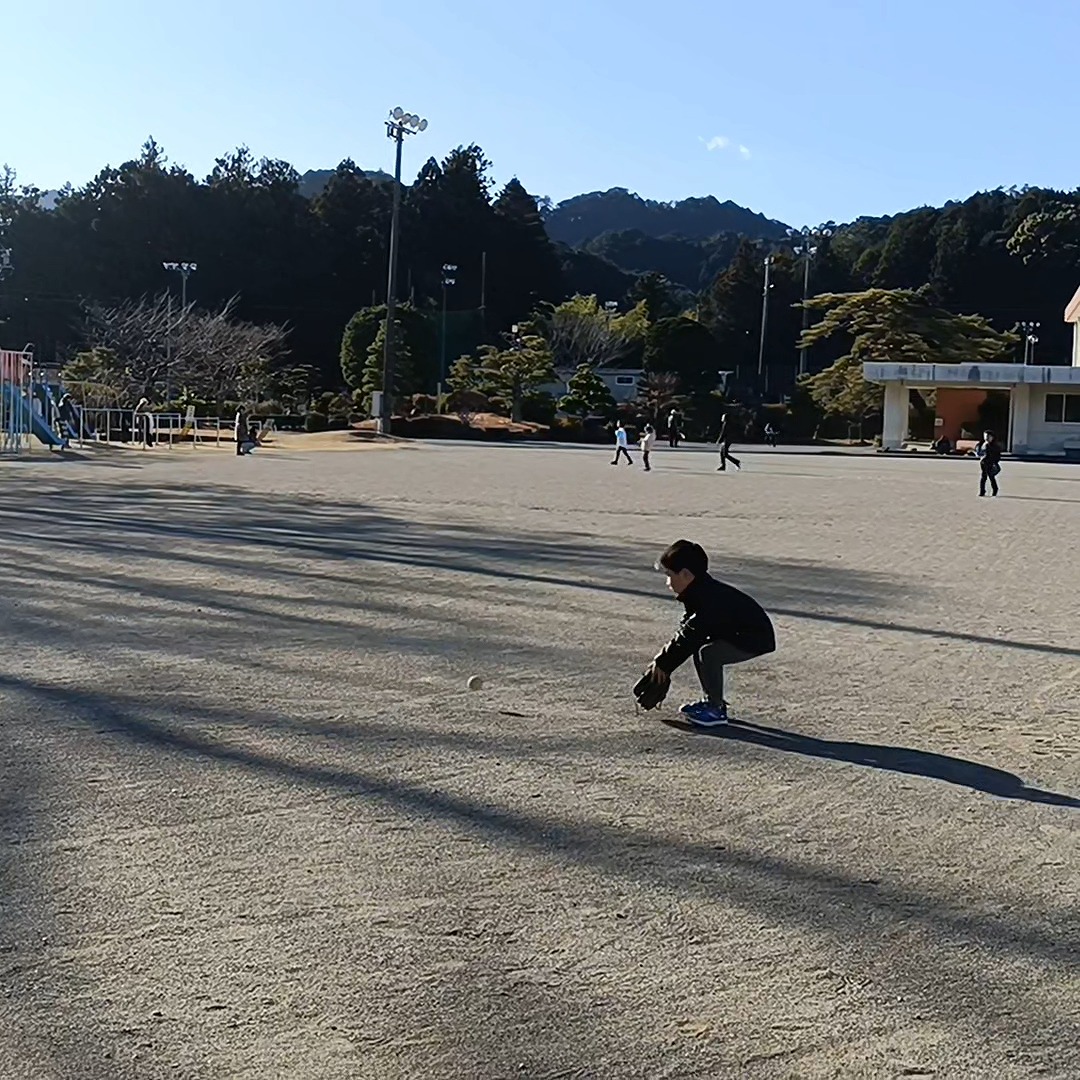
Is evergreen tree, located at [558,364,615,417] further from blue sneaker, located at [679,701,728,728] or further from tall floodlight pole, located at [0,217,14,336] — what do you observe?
blue sneaker, located at [679,701,728,728]

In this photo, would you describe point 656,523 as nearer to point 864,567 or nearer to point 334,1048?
point 864,567

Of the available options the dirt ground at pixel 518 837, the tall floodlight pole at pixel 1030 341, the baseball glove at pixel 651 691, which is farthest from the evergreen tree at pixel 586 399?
the baseball glove at pixel 651 691

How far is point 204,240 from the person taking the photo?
9162 cm

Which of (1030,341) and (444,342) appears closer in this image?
(1030,341)

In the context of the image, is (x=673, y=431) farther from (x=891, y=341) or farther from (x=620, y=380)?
(x=620, y=380)

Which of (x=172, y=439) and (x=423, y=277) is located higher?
(x=423, y=277)

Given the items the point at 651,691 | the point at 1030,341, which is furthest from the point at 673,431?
the point at 651,691

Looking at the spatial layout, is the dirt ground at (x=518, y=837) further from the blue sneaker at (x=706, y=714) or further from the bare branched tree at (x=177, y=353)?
the bare branched tree at (x=177, y=353)

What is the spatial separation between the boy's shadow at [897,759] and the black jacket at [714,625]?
36cm

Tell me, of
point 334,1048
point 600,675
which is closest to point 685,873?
point 334,1048

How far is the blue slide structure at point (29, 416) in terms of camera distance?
39.1 m

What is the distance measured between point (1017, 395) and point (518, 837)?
56.5 meters

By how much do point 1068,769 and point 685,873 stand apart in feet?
8.16

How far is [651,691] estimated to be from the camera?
7348 millimetres
